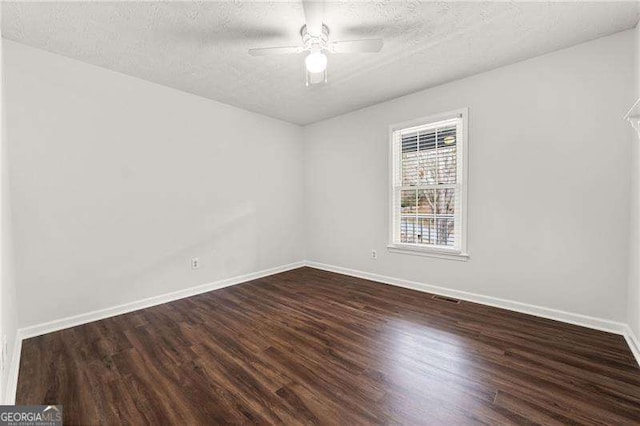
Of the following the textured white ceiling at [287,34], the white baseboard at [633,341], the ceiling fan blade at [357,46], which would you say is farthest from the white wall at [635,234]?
the ceiling fan blade at [357,46]

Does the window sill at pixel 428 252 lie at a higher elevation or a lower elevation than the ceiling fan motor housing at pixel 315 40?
lower

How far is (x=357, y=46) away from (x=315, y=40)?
0.35 meters

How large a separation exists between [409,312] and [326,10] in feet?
9.69

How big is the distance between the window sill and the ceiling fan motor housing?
2.68m

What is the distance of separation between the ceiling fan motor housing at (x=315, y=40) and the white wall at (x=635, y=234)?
2560 mm

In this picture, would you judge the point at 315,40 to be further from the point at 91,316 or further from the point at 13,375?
the point at 91,316

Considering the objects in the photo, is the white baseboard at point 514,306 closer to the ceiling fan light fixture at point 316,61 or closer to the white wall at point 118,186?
the white wall at point 118,186

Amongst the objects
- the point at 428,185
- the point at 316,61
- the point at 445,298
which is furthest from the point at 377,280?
the point at 316,61

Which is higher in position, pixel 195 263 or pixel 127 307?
pixel 195 263

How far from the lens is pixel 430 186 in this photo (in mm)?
3604

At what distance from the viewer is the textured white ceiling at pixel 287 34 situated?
6.84ft

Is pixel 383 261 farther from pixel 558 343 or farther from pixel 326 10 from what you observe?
pixel 326 10

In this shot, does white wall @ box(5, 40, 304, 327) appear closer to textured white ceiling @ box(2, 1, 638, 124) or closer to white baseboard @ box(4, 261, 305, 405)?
white baseboard @ box(4, 261, 305, 405)

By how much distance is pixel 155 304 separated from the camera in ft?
10.7
